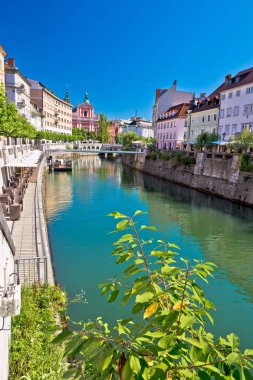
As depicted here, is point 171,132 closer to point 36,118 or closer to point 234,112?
point 234,112

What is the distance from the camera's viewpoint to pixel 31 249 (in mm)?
12555

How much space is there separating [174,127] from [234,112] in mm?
20789

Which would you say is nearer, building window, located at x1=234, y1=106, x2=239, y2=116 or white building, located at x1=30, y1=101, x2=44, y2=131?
building window, located at x1=234, y1=106, x2=239, y2=116

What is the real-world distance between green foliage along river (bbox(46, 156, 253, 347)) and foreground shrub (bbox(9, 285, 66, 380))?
2.21 m

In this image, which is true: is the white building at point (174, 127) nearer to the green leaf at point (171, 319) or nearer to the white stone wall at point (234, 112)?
the white stone wall at point (234, 112)

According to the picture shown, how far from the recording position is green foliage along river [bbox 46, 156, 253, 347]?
37.2ft

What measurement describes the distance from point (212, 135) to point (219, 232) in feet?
76.4

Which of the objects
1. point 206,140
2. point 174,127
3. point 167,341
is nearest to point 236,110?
point 206,140

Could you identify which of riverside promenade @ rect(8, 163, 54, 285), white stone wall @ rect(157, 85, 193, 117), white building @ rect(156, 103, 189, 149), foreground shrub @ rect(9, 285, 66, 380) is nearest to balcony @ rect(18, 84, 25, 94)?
white building @ rect(156, 103, 189, 149)

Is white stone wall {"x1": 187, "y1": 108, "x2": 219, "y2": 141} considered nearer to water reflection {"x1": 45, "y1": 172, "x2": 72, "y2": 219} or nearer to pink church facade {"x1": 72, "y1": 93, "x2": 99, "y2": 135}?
water reflection {"x1": 45, "y1": 172, "x2": 72, "y2": 219}

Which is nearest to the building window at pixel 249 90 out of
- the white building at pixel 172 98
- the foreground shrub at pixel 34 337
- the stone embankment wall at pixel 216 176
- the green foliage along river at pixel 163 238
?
the stone embankment wall at pixel 216 176

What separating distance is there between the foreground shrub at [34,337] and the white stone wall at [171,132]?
54945 mm

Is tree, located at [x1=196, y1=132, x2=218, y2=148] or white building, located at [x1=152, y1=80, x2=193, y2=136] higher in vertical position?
white building, located at [x1=152, y1=80, x2=193, y2=136]

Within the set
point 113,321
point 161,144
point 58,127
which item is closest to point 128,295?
point 113,321
